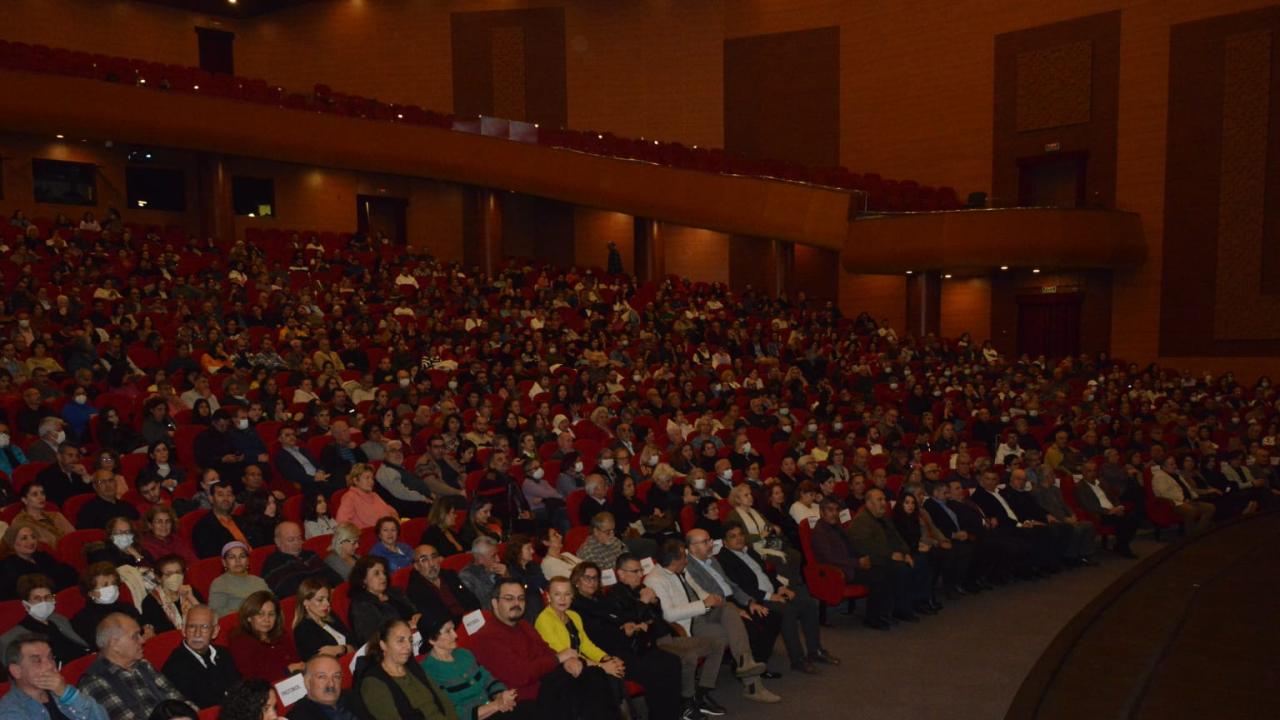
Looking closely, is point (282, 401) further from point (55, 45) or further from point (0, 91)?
point (55, 45)

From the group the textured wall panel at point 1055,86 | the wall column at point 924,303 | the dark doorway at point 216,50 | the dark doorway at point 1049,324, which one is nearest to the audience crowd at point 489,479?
the wall column at point 924,303

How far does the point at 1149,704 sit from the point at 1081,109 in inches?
520

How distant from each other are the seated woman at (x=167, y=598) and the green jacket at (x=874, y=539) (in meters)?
→ 3.95

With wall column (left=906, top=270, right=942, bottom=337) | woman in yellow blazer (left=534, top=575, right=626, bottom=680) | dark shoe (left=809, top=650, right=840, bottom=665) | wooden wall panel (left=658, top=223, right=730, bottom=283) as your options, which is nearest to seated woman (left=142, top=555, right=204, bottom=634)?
woman in yellow blazer (left=534, top=575, right=626, bottom=680)

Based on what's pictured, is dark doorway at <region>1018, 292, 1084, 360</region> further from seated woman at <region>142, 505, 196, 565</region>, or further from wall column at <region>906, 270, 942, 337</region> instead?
seated woman at <region>142, 505, 196, 565</region>

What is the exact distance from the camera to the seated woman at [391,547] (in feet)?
16.4

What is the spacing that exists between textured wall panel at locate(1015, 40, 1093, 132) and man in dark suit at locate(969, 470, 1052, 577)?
1017 centimetres

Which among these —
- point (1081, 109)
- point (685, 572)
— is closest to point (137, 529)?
point (685, 572)

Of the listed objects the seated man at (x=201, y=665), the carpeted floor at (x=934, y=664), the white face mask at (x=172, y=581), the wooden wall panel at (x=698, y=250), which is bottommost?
the carpeted floor at (x=934, y=664)

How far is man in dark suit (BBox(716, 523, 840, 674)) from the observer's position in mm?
5367

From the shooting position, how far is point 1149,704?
4555 mm

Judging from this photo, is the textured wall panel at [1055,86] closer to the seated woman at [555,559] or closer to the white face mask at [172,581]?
the seated woman at [555,559]

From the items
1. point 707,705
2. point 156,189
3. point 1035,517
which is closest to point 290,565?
point 707,705

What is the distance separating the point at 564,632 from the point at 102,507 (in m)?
2.71
